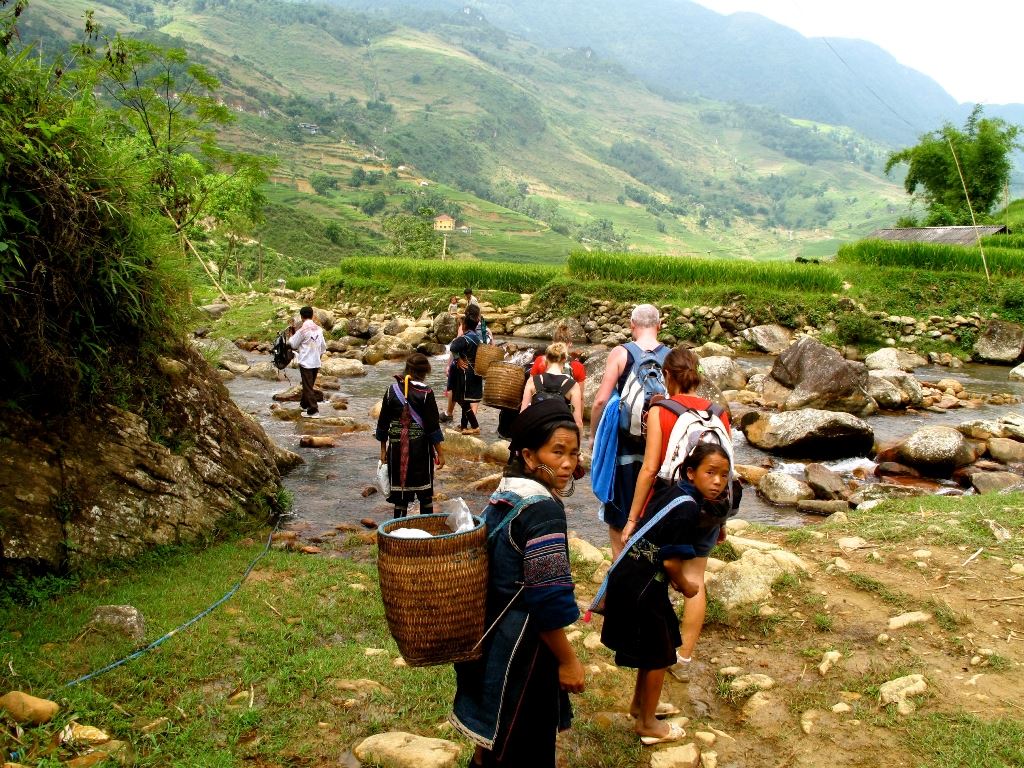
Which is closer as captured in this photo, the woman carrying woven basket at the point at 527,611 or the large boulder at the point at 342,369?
the woman carrying woven basket at the point at 527,611

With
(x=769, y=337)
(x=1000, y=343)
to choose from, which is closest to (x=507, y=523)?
(x=769, y=337)

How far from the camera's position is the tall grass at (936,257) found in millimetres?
22281

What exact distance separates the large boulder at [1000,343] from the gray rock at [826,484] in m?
13.2

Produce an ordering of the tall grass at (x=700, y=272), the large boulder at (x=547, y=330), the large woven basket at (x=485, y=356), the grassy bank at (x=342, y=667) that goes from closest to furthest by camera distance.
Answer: the grassy bank at (x=342, y=667), the large woven basket at (x=485, y=356), the tall grass at (x=700, y=272), the large boulder at (x=547, y=330)


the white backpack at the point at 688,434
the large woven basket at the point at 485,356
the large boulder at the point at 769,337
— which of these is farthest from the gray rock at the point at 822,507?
the large boulder at the point at 769,337

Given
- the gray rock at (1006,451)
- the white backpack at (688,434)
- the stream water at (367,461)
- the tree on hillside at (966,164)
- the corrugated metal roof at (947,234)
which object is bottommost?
the stream water at (367,461)

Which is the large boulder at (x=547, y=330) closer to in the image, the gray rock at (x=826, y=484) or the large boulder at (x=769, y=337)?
the large boulder at (x=769, y=337)

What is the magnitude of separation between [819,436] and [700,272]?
14.5m

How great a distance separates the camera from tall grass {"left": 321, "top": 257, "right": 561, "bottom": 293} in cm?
2853

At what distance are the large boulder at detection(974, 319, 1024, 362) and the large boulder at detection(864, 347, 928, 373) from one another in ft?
5.80

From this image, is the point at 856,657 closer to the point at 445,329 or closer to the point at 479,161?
the point at 445,329

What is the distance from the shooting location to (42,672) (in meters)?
3.77

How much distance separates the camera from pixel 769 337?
70.5 feet

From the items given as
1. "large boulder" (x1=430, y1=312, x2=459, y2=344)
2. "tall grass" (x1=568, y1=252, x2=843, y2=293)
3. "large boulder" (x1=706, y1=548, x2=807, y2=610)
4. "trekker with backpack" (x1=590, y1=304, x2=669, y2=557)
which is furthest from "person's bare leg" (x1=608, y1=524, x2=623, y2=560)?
"tall grass" (x1=568, y1=252, x2=843, y2=293)
